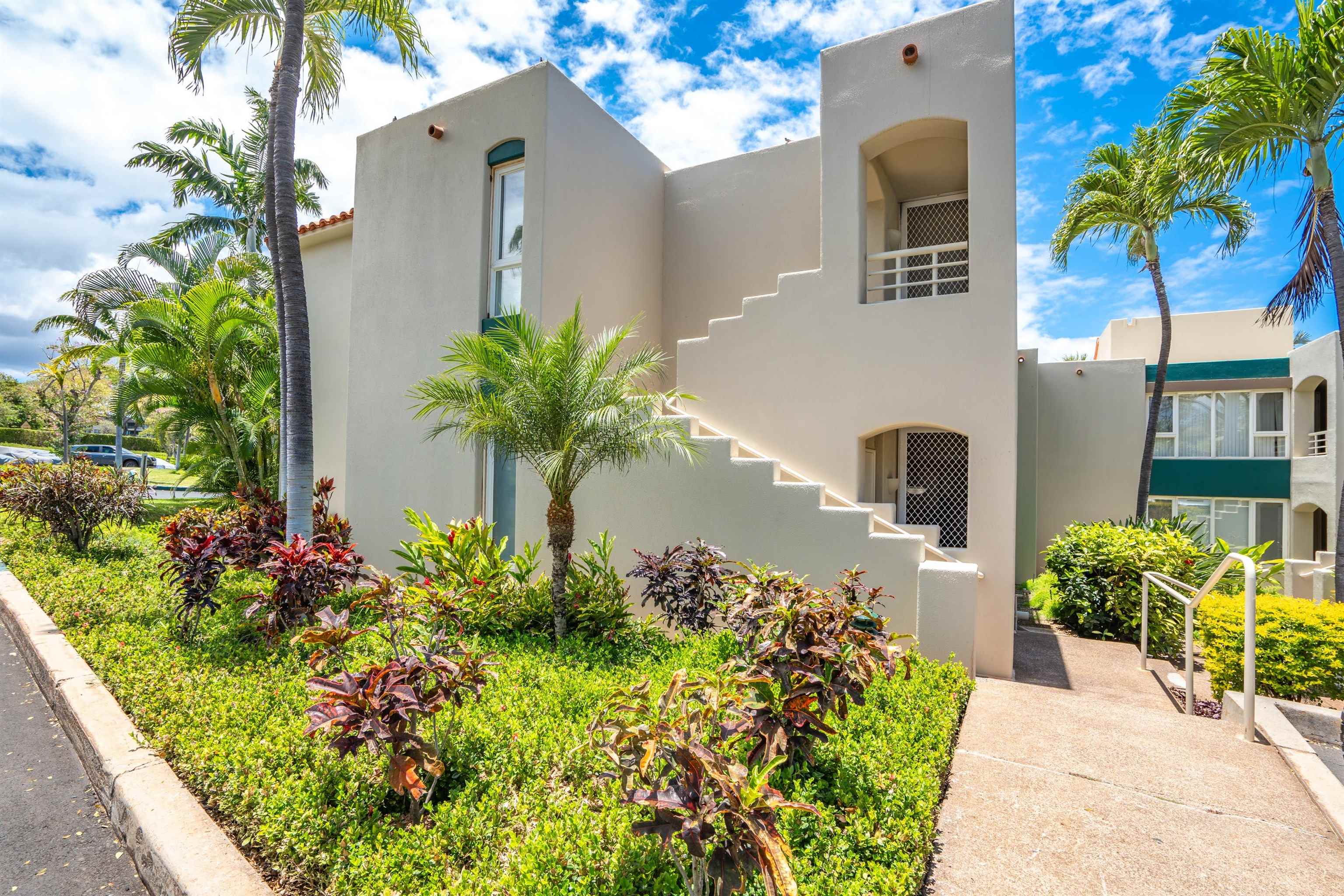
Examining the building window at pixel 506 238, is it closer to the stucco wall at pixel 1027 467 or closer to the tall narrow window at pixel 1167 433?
the stucco wall at pixel 1027 467

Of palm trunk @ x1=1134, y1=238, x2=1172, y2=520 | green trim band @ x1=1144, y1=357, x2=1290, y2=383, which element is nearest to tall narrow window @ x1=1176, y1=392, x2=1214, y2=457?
green trim band @ x1=1144, y1=357, x2=1290, y2=383

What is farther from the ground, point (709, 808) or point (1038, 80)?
point (1038, 80)

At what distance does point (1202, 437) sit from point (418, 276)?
18.4 meters

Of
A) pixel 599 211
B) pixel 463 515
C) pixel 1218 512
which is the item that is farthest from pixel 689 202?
pixel 1218 512

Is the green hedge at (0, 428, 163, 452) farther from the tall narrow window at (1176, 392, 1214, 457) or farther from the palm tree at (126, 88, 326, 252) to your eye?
the tall narrow window at (1176, 392, 1214, 457)

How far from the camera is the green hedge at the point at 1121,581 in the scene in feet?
26.9

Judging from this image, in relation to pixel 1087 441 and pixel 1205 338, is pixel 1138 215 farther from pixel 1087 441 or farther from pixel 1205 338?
pixel 1205 338

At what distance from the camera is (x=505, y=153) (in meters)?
9.16

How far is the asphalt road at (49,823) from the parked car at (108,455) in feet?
117

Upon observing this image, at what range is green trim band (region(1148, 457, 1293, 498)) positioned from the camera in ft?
49.1

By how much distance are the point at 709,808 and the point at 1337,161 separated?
10.7m

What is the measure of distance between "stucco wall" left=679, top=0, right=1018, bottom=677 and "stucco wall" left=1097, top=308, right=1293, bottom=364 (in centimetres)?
1264

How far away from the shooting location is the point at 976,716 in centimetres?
495

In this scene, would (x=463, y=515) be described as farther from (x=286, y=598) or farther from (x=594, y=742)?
(x=594, y=742)
